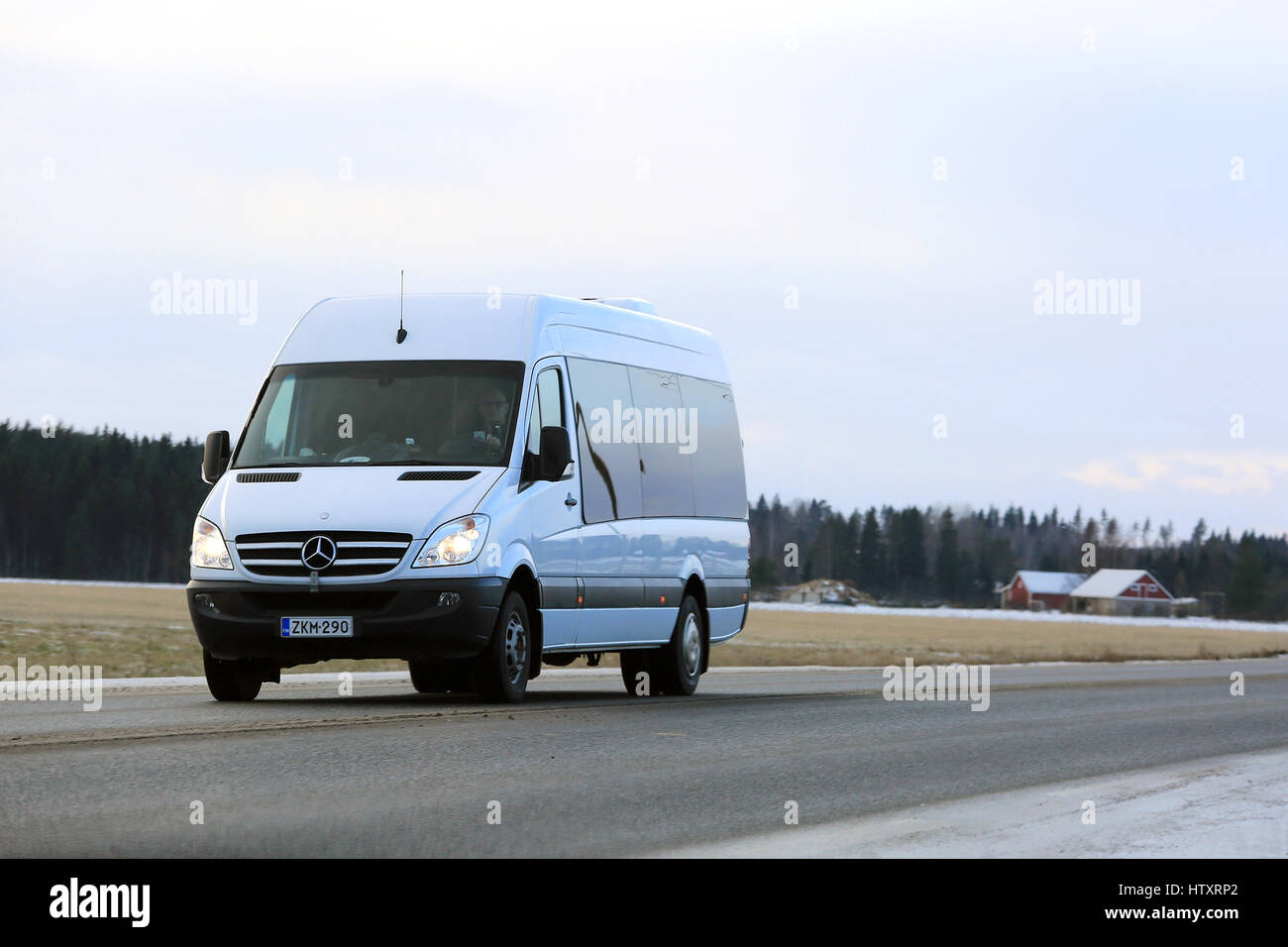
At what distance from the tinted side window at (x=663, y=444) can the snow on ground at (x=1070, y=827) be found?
7219 mm

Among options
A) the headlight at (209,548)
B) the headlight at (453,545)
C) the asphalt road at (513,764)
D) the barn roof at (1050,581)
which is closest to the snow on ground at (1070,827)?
the asphalt road at (513,764)

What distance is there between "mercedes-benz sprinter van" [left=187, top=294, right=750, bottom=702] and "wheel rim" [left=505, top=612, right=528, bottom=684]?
22mm

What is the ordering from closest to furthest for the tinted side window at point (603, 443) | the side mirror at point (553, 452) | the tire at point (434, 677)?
the side mirror at point (553, 452), the tinted side window at point (603, 443), the tire at point (434, 677)

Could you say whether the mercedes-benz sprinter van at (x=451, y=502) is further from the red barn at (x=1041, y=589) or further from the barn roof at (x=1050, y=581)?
the barn roof at (x=1050, y=581)

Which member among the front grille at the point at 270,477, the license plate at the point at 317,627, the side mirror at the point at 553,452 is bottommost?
the license plate at the point at 317,627

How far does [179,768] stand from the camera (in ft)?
30.0

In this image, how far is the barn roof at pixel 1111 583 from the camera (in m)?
168

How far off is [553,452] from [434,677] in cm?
362

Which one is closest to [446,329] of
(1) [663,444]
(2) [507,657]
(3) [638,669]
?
(2) [507,657]

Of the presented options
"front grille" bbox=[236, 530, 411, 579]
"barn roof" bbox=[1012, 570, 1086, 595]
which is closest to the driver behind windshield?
"front grille" bbox=[236, 530, 411, 579]

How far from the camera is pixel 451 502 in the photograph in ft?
43.3

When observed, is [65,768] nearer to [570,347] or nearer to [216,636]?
[216,636]

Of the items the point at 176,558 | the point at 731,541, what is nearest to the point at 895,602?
the point at 176,558
